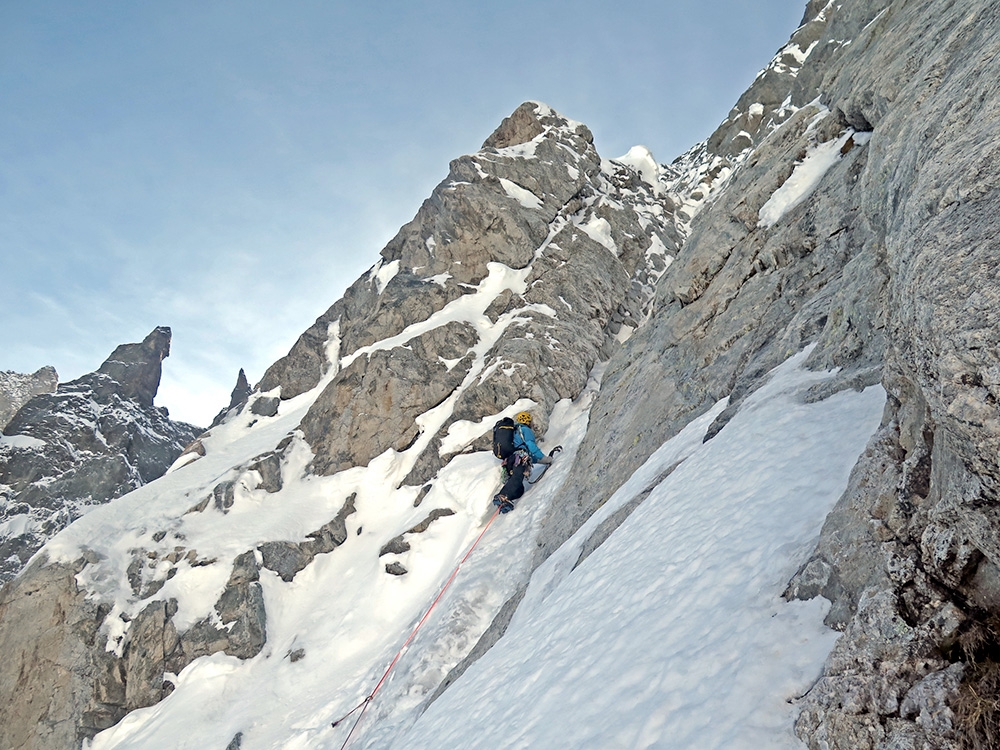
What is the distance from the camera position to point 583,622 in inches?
215

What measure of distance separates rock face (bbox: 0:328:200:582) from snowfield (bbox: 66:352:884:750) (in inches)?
1345

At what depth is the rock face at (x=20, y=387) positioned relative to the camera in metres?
79.0

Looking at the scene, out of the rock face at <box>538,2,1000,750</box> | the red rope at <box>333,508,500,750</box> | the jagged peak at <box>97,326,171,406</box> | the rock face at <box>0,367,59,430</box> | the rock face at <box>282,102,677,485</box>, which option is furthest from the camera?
the rock face at <box>0,367,59,430</box>

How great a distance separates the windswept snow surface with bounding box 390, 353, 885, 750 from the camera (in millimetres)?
3086

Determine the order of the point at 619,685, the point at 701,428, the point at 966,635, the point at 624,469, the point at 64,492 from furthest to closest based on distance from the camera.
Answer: the point at 64,492 → the point at 624,469 → the point at 701,428 → the point at 619,685 → the point at 966,635

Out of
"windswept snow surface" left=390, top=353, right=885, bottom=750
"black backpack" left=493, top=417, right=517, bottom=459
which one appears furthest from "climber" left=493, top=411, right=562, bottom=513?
"windswept snow surface" left=390, top=353, right=885, bottom=750

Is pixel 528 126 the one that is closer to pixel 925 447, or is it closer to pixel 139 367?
pixel 925 447

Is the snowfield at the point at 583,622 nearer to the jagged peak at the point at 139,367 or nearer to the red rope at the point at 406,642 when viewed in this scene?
the red rope at the point at 406,642

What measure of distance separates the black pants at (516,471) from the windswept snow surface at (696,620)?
862cm

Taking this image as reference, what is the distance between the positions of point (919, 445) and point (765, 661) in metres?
1.48

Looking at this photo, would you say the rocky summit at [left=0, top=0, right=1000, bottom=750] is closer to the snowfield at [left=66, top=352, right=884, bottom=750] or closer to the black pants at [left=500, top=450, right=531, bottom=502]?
the snowfield at [left=66, top=352, right=884, bottom=750]

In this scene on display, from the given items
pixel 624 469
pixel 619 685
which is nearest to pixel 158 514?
pixel 624 469

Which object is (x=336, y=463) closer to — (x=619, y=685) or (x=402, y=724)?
(x=402, y=724)

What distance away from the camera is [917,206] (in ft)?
9.71
